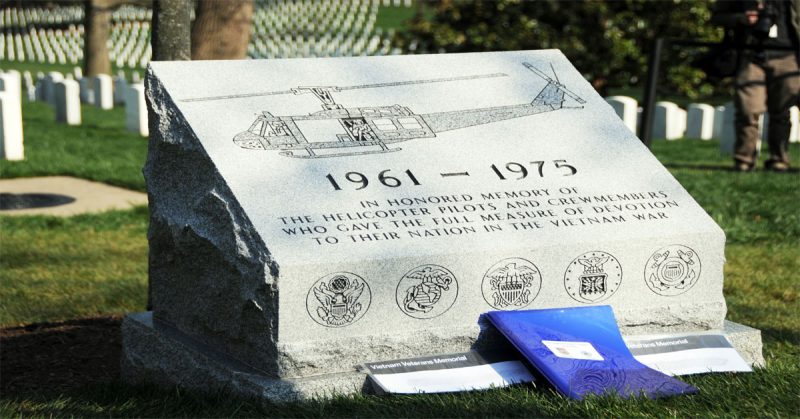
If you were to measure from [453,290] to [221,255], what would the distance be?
0.78 meters

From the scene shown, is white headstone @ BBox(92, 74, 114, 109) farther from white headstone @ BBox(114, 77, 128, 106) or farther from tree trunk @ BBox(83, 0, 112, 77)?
tree trunk @ BBox(83, 0, 112, 77)

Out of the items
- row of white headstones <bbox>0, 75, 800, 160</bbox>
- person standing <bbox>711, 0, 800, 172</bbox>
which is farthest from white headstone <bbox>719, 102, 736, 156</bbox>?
person standing <bbox>711, 0, 800, 172</bbox>

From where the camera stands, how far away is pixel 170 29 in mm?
4770

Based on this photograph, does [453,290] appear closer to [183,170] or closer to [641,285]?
[641,285]

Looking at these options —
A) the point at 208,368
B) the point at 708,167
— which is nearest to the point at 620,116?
the point at 708,167

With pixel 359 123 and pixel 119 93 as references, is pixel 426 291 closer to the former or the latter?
pixel 359 123

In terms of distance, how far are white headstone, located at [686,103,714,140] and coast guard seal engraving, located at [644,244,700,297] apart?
29.6 feet

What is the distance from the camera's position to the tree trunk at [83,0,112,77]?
19.5 metres

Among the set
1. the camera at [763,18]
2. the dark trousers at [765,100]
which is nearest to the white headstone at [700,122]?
the dark trousers at [765,100]

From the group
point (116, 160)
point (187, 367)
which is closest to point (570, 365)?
point (187, 367)

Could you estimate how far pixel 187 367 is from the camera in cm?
371

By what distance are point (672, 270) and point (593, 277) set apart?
32 centimetres

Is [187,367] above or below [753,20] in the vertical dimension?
below

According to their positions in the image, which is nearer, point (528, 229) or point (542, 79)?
point (528, 229)
